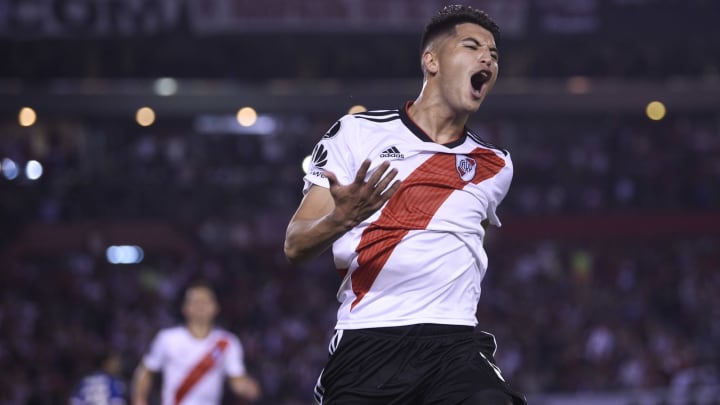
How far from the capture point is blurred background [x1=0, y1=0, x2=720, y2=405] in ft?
61.9

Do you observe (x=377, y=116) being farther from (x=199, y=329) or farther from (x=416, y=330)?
(x=199, y=329)

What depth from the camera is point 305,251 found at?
3.55 m

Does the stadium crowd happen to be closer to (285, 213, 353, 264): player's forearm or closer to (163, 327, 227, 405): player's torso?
(163, 327, 227, 405): player's torso

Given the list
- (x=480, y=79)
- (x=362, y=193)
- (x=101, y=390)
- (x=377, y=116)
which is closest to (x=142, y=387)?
(x=101, y=390)

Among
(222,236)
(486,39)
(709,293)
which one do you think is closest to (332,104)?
(222,236)

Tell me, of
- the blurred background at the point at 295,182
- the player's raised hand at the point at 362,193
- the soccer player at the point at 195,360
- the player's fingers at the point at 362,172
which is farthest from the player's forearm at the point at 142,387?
the blurred background at the point at 295,182

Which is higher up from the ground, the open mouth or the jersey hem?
the open mouth

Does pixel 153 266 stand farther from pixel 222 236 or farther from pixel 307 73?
pixel 307 73

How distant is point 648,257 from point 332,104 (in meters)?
8.36

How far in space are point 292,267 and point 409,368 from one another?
60.9ft

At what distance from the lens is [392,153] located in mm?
3848

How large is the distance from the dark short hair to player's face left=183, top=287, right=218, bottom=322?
14.2ft

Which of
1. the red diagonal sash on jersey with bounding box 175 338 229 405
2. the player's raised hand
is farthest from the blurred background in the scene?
the player's raised hand

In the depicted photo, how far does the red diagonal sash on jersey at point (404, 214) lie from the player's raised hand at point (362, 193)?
0.42 meters
